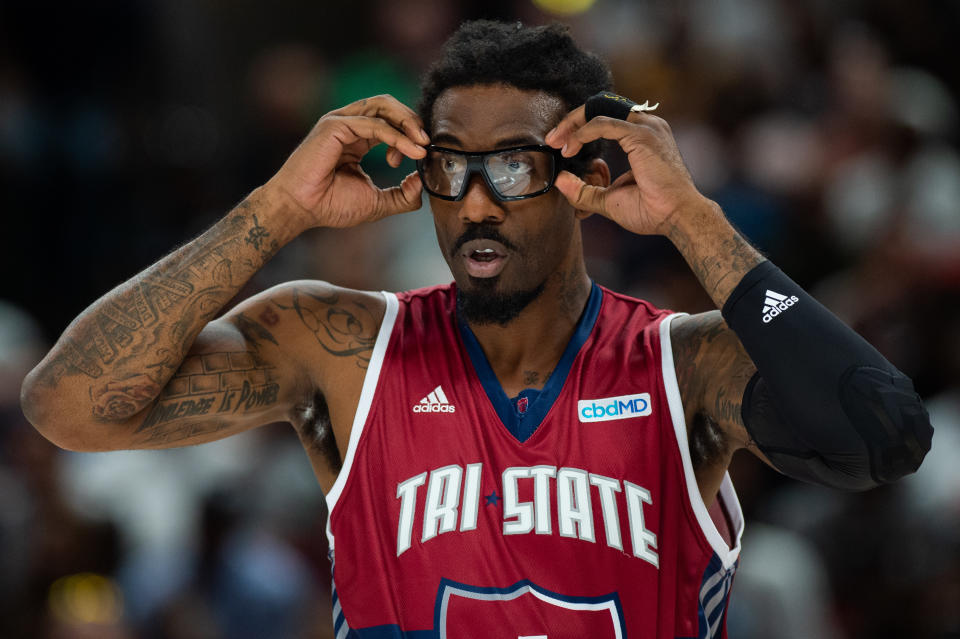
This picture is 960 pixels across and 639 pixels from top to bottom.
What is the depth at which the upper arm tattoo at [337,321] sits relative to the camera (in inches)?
126

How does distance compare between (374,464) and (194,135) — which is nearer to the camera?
(374,464)

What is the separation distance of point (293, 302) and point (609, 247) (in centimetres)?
403

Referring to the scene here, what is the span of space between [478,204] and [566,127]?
32 cm

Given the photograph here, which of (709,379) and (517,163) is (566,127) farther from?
(709,379)

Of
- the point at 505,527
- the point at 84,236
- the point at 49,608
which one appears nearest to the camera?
the point at 505,527

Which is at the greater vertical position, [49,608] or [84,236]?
[84,236]

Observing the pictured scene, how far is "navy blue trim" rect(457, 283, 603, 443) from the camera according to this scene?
3.12m

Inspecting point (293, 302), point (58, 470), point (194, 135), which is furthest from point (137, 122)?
point (293, 302)

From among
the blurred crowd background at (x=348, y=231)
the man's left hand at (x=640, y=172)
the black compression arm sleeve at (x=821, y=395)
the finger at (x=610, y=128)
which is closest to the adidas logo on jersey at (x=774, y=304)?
the black compression arm sleeve at (x=821, y=395)

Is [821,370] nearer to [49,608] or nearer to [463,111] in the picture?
[463,111]

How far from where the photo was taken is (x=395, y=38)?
809 cm

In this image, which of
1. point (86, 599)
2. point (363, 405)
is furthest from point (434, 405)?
point (86, 599)

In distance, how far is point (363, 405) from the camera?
314 cm

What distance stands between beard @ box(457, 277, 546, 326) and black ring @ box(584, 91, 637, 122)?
498mm
